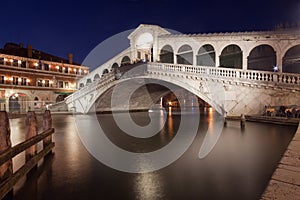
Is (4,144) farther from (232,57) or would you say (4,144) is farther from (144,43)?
(144,43)

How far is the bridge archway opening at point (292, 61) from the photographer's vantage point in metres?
19.3

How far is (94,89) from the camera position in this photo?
2389 centimetres

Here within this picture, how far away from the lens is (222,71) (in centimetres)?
1692

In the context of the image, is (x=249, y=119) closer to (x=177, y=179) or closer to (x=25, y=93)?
(x=177, y=179)

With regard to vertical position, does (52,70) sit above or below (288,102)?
above

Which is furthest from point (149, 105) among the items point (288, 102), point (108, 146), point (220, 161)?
point (220, 161)

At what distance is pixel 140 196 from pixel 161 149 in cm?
387

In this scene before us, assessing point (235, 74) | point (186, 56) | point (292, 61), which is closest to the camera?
point (235, 74)

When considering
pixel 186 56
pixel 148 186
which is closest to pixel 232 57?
pixel 186 56

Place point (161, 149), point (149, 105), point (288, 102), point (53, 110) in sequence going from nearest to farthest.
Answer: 1. point (161, 149)
2. point (288, 102)
3. point (53, 110)
4. point (149, 105)

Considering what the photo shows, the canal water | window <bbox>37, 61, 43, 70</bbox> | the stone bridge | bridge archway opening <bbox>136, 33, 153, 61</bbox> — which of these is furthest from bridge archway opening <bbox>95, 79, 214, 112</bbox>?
window <bbox>37, 61, 43, 70</bbox>

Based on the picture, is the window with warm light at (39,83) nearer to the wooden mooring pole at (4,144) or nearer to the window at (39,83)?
the window at (39,83)

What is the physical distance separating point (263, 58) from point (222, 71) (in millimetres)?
7483

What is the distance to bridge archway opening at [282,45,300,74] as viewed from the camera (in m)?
19.3
